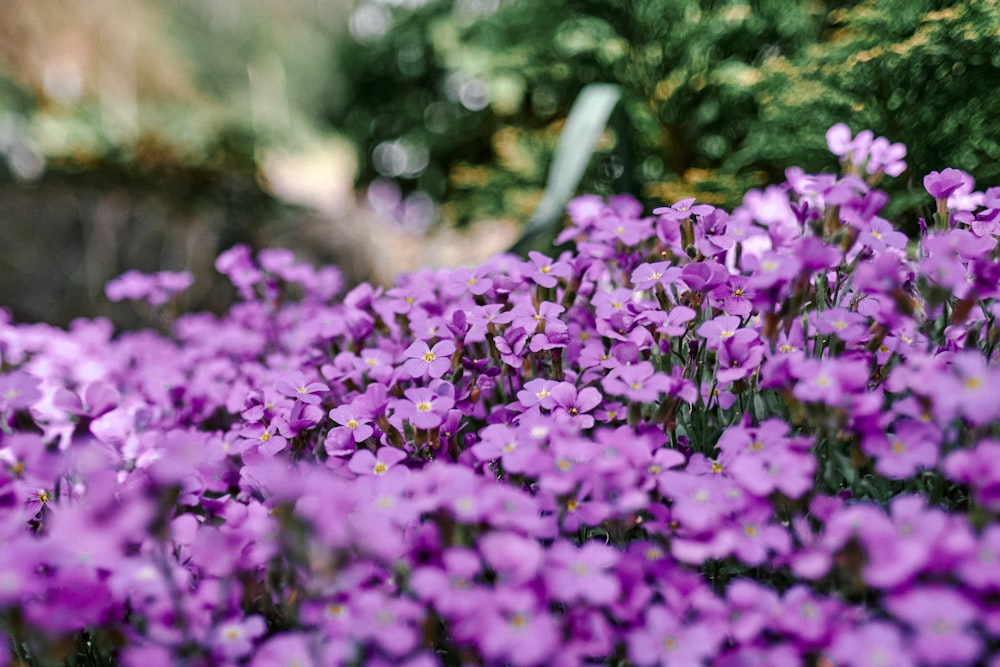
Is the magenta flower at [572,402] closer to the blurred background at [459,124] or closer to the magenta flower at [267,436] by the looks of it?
the magenta flower at [267,436]

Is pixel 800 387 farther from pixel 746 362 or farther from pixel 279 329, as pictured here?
pixel 279 329

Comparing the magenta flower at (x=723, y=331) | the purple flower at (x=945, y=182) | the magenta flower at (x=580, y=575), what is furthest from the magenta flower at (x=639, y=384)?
the purple flower at (x=945, y=182)

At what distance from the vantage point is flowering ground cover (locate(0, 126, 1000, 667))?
62 centimetres

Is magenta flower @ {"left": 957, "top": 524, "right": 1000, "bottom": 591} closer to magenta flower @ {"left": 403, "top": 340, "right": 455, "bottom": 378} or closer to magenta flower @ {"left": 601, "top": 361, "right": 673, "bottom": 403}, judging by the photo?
magenta flower @ {"left": 601, "top": 361, "right": 673, "bottom": 403}

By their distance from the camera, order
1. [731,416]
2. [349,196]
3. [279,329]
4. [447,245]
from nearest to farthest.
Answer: [731,416] < [279,329] < [447,245] < [349,196]

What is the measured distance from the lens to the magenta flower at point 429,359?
1023 millimetres

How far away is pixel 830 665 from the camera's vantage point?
671 millimetres

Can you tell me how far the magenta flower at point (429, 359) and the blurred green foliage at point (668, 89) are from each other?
115cm

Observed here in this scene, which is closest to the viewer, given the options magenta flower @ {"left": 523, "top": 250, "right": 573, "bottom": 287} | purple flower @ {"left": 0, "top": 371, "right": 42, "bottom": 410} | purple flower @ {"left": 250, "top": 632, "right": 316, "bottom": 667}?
purple flower @ {"left": 250, "top": 632, "right": 316, "bottom": 667}

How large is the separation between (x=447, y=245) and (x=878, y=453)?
4187 millimetres

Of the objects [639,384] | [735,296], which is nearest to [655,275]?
[735,296]

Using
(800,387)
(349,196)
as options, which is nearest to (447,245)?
(349,196)

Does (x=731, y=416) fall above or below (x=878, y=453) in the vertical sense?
below

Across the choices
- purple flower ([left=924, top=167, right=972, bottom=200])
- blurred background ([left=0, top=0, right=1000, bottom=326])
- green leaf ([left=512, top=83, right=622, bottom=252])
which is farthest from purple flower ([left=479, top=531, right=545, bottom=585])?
blurred background ([left=0, top=0, right=1000, bottom=326])
